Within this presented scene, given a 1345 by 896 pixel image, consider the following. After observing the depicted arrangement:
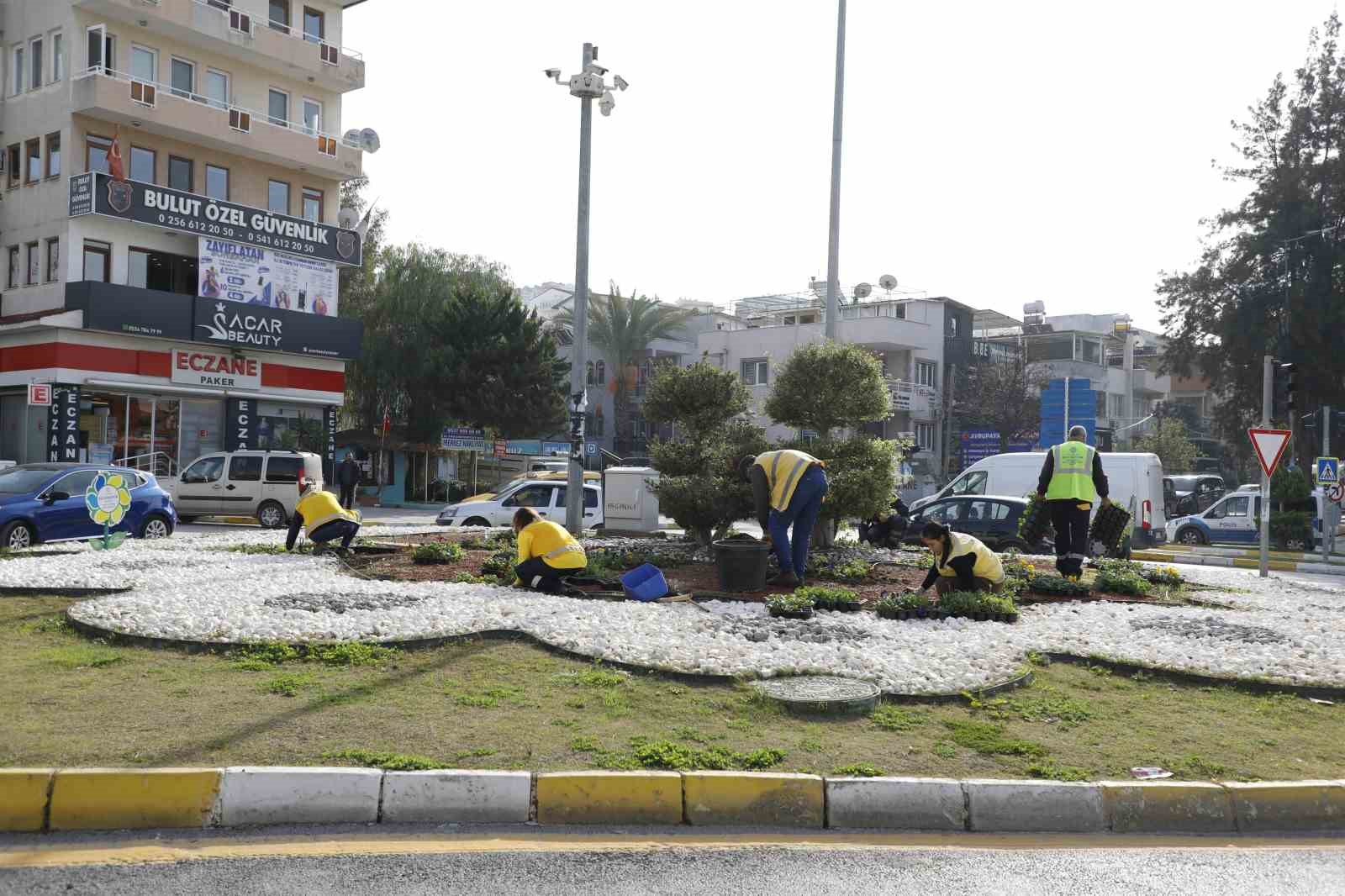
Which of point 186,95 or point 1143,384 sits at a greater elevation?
point 186,95

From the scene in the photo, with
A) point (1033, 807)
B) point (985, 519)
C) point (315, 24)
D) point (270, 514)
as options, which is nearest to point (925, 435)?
point (315, 24)

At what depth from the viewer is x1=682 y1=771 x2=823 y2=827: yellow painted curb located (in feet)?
17.2

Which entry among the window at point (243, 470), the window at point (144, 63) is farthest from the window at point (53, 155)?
the window at point (243, 470)

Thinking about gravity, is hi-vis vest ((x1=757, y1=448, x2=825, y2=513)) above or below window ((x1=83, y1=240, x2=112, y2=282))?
below

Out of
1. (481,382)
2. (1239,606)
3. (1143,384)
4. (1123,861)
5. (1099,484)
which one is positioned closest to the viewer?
(1123,861)

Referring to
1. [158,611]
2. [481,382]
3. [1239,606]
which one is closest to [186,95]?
[481,382]

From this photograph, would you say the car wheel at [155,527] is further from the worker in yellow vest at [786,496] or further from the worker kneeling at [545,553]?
the worker in yellow vest at [786,496]

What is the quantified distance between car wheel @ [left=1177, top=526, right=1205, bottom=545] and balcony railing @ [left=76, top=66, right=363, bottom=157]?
29.4 metres

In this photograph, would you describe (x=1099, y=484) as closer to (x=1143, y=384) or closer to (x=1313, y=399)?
(x=1313, y=399)

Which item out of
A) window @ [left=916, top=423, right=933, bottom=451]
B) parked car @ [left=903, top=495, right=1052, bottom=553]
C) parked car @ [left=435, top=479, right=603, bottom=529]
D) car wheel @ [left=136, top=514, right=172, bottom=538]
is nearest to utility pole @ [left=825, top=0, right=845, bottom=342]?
parked car @ [left=903, top=495, right=1052, bottom=553]

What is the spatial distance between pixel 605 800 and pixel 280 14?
39.1 meters

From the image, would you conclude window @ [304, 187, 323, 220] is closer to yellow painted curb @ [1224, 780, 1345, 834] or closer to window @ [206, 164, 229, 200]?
window @ [206, 164, 229, 200]

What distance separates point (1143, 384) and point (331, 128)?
183 feet

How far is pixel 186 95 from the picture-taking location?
35469 mm
